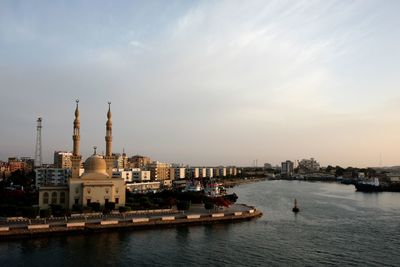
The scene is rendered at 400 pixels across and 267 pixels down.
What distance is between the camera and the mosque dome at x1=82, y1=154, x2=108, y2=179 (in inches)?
1293

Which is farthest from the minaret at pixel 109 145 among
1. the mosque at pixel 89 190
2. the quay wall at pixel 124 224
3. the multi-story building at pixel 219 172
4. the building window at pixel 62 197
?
the multi-story building at pixel 219 172

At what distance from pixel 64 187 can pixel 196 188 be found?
23.2 meters

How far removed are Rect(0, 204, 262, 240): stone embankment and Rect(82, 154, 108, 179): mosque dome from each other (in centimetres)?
441

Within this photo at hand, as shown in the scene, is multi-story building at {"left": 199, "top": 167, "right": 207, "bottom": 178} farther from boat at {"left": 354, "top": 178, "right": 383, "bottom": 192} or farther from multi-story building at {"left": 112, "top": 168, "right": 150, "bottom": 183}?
boat at {"left": 354, "top": 178, "right": 383, "bottom": 192}

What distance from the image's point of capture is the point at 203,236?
25.9 meters

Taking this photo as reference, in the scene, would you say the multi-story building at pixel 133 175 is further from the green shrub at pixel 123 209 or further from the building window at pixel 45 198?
the green shrub at pixel 123 209

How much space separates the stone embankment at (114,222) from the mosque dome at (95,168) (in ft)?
Answer: 14.5

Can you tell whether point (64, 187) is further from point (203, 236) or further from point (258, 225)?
point (258, 225)

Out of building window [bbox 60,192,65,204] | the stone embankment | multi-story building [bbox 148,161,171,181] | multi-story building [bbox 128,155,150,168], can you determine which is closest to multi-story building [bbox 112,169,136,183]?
multi-story building [bbox 148,161,171,181]

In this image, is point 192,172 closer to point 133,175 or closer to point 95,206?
point 133,175

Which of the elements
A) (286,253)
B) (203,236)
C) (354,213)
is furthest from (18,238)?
(354,213)

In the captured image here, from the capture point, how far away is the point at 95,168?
33.6m

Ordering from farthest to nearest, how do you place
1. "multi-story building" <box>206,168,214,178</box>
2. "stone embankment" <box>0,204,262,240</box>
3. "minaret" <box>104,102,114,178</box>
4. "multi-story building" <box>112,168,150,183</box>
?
"multi-story building" <box>206,168,214,178</box> < "multi-story building" <box>112,168,150,183</box> < "minaret" <box>104,102,114,178</box> < "stone embankment" <box>0,204,262,240</box>

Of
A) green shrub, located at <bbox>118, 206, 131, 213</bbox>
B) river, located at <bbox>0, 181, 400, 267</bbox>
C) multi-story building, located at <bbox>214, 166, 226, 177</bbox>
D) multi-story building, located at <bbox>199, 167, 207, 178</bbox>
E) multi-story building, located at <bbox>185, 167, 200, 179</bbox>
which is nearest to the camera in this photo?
river, located at <bbox>0, 181, 400, 267</bbox>
